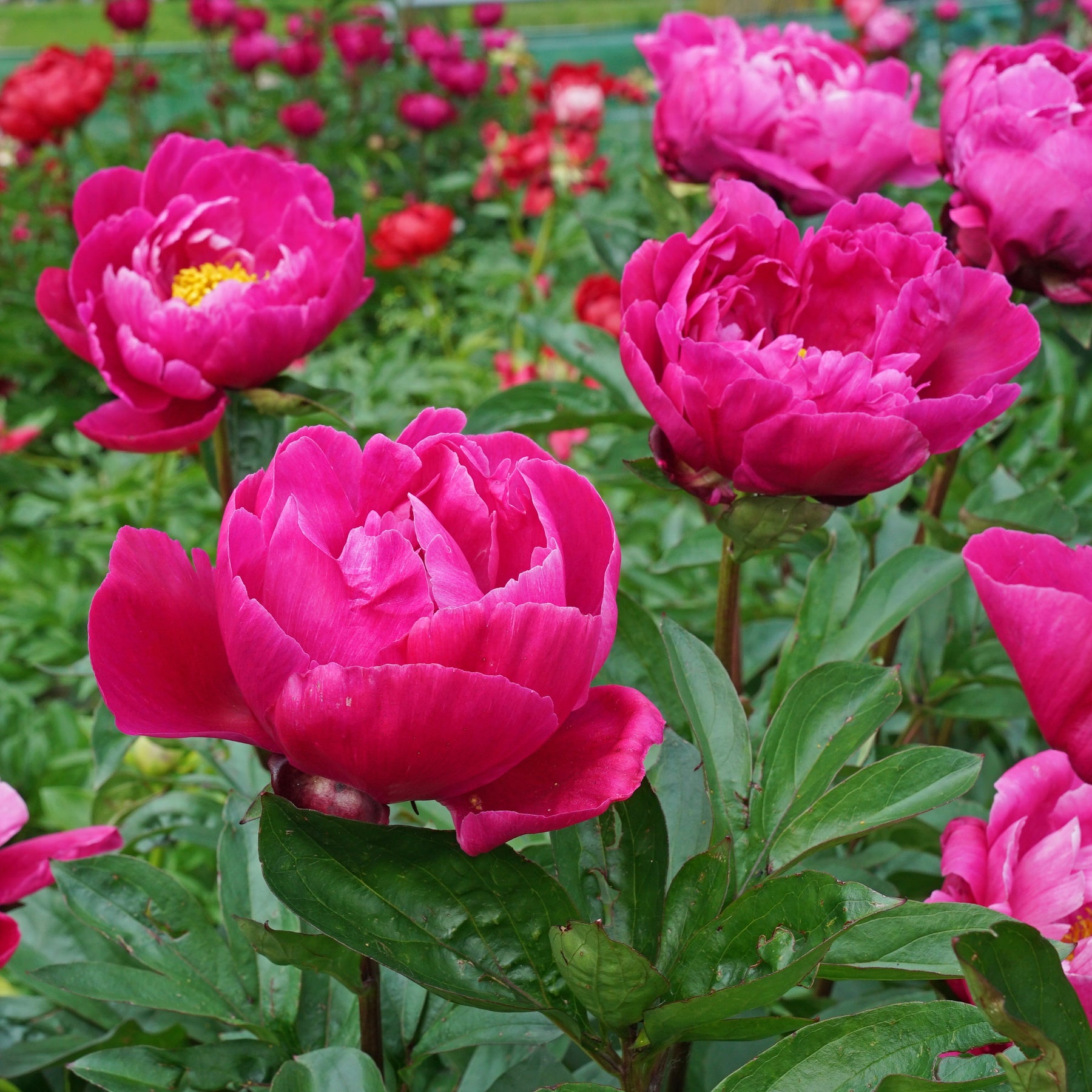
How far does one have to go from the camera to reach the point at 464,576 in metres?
0.36

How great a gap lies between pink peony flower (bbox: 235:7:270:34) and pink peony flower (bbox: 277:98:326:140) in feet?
1.47

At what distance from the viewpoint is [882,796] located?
425 millimetres

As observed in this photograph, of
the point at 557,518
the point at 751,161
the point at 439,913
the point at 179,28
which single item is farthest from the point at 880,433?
the point at 179,28

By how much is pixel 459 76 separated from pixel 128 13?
111 centimetres

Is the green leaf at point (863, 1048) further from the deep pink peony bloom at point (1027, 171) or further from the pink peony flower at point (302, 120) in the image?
the pink peony flower at point (302, 120)

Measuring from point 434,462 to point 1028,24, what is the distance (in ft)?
10.4

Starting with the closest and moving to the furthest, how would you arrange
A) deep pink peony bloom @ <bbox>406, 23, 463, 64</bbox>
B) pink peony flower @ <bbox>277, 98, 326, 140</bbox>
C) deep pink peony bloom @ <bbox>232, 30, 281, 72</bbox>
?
pink peony flower @ <bbox>277, 98, 326, 140</bbox>, deep pink peony bloom @ <bbox>232, 30, 281, 72</bbox>, deep pink peony bloom @ <bbox>406, 23, 463, 64</bbox>

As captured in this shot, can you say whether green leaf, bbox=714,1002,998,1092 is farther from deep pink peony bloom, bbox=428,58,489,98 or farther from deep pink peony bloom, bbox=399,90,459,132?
deep pink peony bloom, bbox=428,58,489,98

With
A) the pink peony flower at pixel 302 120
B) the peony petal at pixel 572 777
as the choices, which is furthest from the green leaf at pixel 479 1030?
the pink peony flower at pixel 302 120

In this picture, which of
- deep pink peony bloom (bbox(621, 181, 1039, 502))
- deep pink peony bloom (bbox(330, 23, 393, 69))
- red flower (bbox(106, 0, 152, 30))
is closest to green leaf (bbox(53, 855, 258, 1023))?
deep pink peony bloom (bbox(621, 181, 1039, 502))

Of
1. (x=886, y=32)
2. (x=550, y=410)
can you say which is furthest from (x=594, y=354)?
(x=886, y=32)

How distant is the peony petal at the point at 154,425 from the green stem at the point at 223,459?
19mm

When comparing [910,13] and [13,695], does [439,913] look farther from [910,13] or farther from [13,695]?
[910,13]

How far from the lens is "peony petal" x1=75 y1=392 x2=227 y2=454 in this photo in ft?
1.98
